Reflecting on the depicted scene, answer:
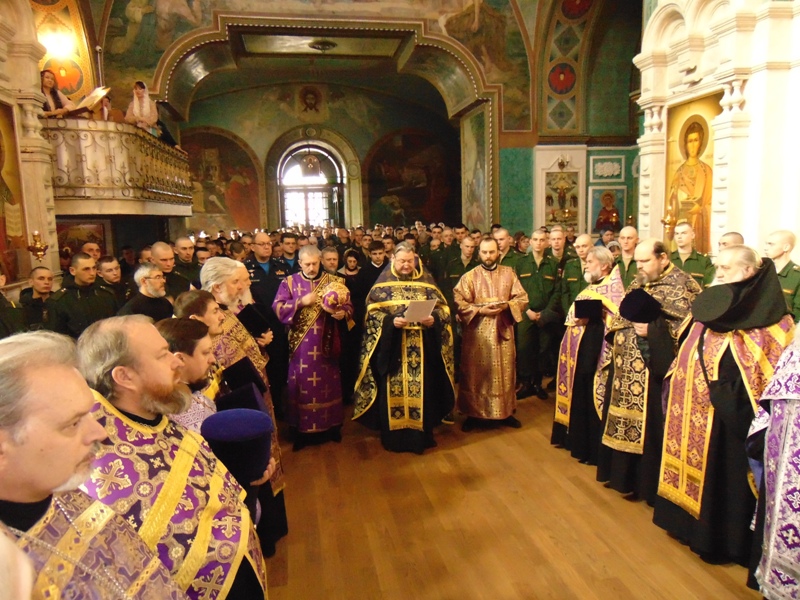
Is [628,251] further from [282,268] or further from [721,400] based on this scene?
[282,268]

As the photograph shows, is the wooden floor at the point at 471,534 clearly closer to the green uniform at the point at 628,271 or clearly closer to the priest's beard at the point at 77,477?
the green uniform at the point at 628,271

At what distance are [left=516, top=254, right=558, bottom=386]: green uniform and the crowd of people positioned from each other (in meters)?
Result: 0.02

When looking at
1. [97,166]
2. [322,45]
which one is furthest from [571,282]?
[322,45]

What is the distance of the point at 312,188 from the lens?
71.2ft

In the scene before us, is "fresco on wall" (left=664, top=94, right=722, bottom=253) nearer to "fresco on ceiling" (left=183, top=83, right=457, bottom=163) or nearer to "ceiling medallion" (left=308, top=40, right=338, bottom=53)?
"ceiling medallion" (left=308, top=40, right=338, bottom=53)

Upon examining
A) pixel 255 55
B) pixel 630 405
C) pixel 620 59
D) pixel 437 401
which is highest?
pixel 255 55

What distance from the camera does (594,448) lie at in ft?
16.0

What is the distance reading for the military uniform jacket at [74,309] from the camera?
5.31 meters

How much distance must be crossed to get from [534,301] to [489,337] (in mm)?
1312

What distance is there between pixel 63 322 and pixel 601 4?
12.1 m

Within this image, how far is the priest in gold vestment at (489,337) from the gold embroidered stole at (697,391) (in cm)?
215

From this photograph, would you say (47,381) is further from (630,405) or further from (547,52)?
(547,52)

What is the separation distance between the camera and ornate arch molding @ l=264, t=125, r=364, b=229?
66.3 ft

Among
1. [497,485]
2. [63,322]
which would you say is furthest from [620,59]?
[63,322]
